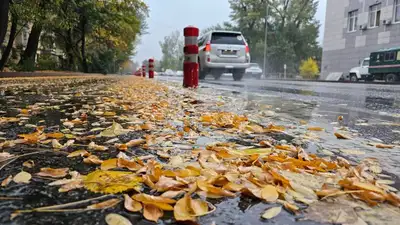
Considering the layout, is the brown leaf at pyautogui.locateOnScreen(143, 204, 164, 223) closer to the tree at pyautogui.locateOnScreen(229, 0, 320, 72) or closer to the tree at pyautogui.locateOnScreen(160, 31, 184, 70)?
the tree at pyautogui.locateOnScreen(229, 0, 320, 72)

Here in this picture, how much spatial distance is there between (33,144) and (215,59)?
11.3 metres

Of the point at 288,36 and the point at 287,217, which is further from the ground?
the point at 288,36

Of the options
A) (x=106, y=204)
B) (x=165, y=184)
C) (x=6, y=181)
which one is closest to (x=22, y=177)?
(x=6, y=181)

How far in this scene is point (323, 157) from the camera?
1.54m

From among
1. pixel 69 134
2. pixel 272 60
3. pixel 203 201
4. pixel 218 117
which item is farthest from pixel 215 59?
pixel 272 60

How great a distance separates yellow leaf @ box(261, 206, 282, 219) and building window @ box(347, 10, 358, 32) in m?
34.9

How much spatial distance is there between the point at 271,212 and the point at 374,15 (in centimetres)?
3354

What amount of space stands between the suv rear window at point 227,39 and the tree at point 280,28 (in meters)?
38.5

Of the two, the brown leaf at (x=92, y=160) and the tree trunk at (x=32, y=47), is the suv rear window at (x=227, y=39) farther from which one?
the brown leaf at (x=92, y=160)

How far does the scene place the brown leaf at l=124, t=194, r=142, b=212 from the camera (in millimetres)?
873

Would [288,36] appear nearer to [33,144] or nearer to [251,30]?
[251,30]

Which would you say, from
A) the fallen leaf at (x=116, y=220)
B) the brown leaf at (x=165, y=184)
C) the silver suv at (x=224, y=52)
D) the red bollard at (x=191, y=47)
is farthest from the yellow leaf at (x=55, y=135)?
the silver suv at (x=224, y=52)

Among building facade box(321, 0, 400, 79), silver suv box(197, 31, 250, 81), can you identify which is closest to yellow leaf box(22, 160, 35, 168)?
silver suv box(197, 31, 250, 81)

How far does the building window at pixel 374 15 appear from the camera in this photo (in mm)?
28797
